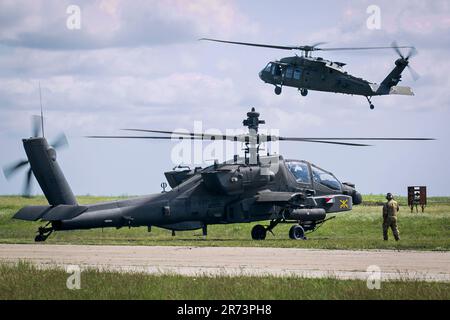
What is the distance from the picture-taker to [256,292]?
1861cm

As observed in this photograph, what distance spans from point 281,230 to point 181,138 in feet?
49.9

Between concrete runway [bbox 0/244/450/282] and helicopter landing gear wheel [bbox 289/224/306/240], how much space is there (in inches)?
256

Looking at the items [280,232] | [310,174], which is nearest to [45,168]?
[310,174]

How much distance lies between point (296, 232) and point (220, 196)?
335 centimetres

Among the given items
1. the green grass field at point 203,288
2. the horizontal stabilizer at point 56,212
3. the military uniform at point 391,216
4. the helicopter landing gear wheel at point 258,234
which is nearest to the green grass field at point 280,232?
the helicopter landing gear wheel at point 258,234

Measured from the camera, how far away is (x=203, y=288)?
1930 cm

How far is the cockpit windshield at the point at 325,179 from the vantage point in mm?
38406

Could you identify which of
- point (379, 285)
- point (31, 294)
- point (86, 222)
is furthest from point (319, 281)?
point (86, 222)

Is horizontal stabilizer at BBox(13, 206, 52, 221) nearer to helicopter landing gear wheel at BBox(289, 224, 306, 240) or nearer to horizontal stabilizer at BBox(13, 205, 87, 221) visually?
horizontal stabilizer at BBox(13, 205, 87, 221)

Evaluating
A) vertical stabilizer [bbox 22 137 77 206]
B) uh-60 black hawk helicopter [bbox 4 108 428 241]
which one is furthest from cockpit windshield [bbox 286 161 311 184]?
vertical stabilizer [bbox 22 137 77 206]

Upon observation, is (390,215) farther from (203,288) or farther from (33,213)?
(203,288)

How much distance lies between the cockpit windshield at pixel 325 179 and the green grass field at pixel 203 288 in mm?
17721

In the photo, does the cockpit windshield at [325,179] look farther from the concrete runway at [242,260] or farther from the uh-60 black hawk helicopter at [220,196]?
the concrete runway at [242,260]

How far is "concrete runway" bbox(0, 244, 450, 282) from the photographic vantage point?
22531 millimetres
